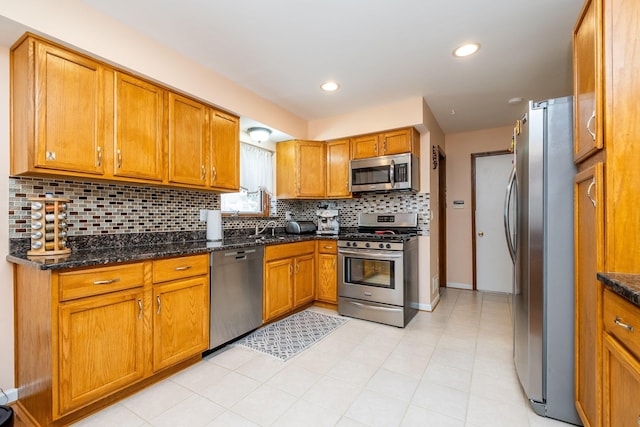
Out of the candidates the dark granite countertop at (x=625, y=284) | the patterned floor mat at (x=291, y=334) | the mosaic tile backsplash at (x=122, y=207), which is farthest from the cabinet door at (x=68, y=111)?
the dark granite countertop at (x=625, y=284)

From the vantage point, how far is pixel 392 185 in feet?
11.0

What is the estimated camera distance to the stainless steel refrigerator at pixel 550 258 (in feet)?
5.07

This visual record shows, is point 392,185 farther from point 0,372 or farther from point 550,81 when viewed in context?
point 0,372

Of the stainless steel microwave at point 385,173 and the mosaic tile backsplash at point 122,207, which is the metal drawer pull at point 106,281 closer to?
the mosaic tile backsplash at point 122,207

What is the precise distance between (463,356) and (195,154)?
276 centimetres

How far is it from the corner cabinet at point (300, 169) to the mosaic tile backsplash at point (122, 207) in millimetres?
602

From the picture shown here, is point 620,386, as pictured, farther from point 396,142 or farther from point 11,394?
point 11,394

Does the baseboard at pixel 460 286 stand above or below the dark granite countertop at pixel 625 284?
below

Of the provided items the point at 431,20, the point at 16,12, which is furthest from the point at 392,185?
the point at 16,12

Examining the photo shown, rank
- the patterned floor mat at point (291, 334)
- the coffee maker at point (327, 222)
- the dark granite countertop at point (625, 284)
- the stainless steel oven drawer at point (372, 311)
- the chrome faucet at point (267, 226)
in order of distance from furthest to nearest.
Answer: the coffee maker at point (327, 222)
the chrome faucet at point (267, 226)
the stainless steel oven drawer at point (372, 311)
the patterned floor mat at point (291, 334)
the dark granite countertop at point (625, 284)

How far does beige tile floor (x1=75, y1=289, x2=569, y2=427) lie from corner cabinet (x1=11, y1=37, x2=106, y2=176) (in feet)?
4.89

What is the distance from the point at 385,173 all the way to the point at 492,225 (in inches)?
80.4

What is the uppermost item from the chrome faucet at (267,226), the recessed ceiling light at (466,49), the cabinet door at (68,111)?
the recessed ceiling light at (466,49)

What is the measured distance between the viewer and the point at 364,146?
3639 mm
